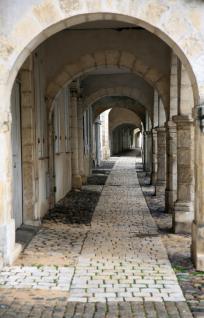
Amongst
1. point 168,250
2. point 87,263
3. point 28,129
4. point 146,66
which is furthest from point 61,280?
point 146,66

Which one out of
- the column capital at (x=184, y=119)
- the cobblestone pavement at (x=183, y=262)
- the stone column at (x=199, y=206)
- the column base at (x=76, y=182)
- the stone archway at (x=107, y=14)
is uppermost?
the stone archway at (x=107, y=14)

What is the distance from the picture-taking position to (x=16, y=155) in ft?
23.7

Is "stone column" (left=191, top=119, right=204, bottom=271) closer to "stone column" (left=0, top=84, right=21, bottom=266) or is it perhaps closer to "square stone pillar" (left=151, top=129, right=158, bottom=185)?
"stone column" (left=0, top=84, right=21, bottom=266)

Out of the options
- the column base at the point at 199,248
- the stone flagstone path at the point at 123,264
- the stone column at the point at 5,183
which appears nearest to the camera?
the stone flagstone path at the point at 123,264

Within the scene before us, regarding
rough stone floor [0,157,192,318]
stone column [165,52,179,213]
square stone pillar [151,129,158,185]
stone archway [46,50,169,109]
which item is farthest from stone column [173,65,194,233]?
square stone pillar [151,129,158,185]

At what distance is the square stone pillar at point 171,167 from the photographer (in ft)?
31.3

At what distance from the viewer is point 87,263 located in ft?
18.3

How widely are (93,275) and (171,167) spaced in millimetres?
4825

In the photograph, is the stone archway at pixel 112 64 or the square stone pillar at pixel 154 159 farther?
the square stone pillar at pixel 154 159

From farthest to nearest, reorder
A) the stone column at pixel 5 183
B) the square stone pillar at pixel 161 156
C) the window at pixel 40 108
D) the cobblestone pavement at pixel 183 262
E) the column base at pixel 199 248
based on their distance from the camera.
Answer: the square stone pillar at pixel 161 156
the window at pixel 40 108
the stone column at pixel 5 183
the column base at pixel 199 248
the cobblestone pavement at pixel 183 262

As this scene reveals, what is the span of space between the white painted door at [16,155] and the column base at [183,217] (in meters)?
2.33

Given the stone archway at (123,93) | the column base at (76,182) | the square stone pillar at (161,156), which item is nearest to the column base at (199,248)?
the square stone pillar at (161,156)

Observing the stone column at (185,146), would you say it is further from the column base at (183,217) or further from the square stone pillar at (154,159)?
the square stone pillar at (154,159)

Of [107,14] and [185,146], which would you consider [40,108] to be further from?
[107,14]
